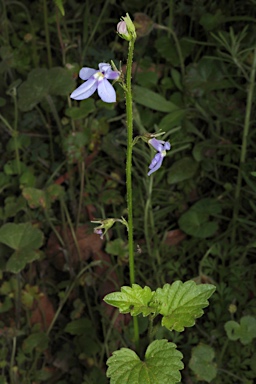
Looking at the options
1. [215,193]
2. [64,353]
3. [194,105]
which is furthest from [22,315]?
[194,105]

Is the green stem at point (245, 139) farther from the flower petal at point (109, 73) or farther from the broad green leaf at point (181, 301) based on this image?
the flower petal at point (109, 73)

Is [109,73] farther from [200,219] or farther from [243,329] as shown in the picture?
[200,219]

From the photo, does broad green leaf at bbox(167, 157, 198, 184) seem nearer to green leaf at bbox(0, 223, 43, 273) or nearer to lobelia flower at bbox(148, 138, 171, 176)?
green leaf at bbox(0, 223, 43, 273)

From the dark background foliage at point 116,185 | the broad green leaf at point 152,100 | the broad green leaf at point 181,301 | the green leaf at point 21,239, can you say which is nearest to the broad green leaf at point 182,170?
the dark background foliage at point 116,185

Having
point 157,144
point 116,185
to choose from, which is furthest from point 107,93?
point 116,185

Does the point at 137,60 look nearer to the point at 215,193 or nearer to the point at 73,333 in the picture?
the point at 215,193

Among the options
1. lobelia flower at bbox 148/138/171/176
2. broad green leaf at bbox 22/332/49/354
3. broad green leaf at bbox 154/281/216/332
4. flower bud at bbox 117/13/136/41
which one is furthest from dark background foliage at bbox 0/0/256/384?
flower bud at bbox 117/13/136/41
